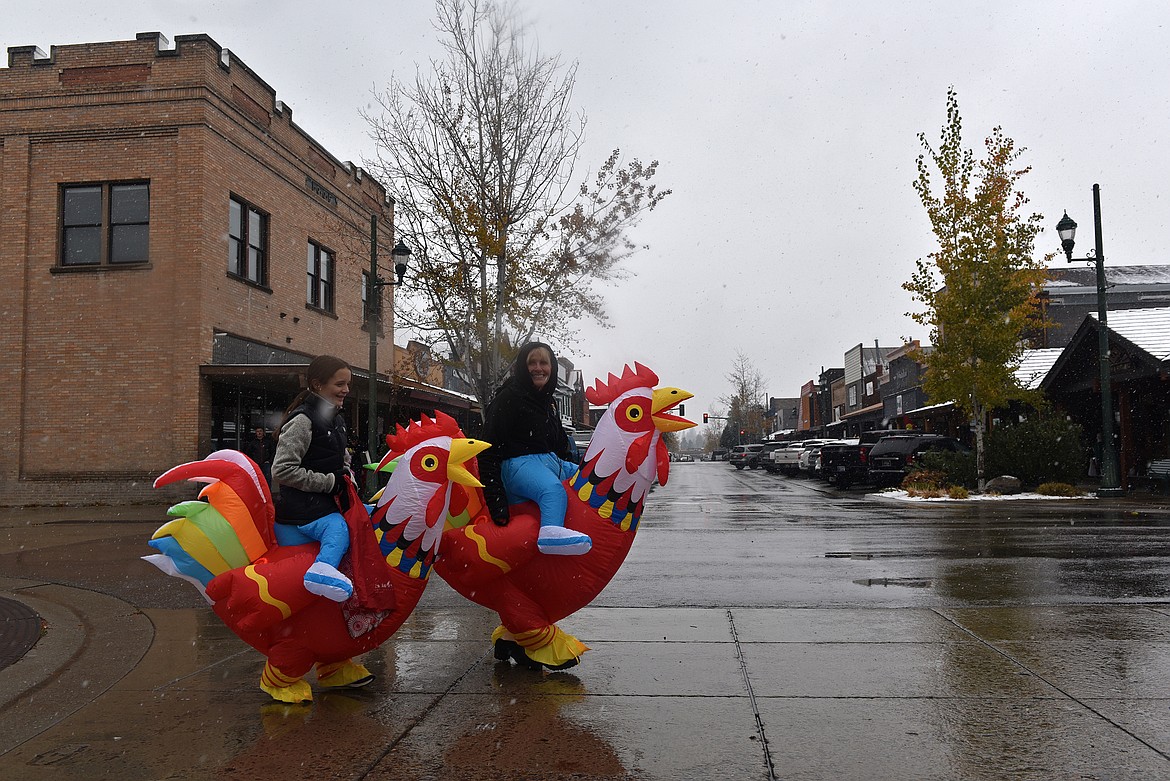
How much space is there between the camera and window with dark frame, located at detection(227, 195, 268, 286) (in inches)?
830

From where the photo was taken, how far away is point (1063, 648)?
225 inches

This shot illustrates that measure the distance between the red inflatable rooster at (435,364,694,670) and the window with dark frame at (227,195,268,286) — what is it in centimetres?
1773

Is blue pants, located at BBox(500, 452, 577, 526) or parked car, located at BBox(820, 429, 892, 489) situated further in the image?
parked car, located at BBox(820, 429, 892, 489)

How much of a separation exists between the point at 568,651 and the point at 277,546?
5.91 ft

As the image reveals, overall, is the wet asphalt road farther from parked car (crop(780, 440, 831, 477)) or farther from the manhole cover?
parked car (crop(780, 440, 831, 477))

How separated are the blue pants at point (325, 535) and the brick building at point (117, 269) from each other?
570 inches

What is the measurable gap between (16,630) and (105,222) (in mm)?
15624

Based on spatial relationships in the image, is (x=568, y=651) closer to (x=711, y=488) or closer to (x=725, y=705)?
(x=725, y=705)

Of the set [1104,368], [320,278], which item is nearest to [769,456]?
[1104,368]

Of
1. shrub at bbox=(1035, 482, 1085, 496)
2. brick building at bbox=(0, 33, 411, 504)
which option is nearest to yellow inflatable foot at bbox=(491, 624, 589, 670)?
brick building at bbox=(0, 33, 411, 504)

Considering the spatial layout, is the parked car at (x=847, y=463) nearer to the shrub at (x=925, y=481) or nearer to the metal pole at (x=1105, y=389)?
the shrub at (x=925, y=481)

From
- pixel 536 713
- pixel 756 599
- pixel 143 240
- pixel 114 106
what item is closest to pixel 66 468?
pixel 143 240

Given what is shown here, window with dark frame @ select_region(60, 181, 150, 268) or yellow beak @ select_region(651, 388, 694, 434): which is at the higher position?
window with dark frame @ select_region(60, 181, 150, 268)

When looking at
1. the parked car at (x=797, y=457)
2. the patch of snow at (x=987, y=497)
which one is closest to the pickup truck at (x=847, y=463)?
the patch of snow at (x=987, y=497)
